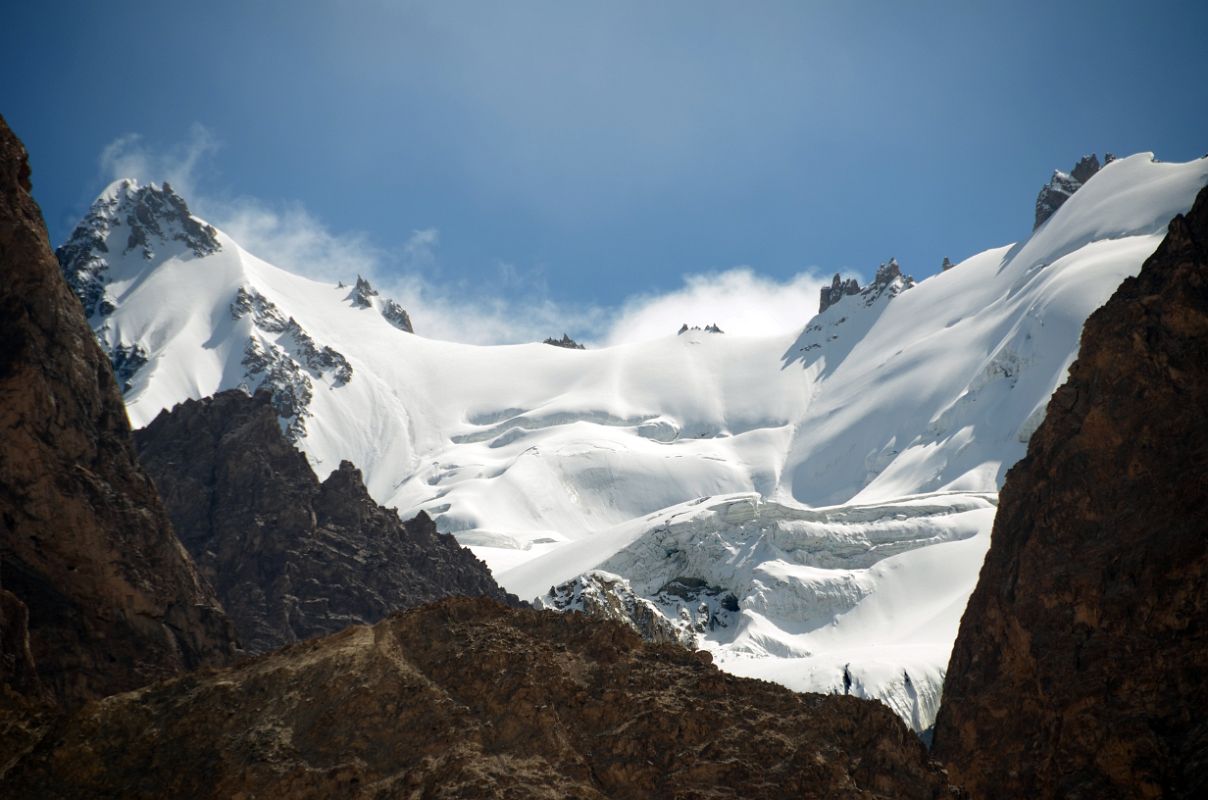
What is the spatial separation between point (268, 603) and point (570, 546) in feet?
217

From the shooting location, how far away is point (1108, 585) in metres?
36.1

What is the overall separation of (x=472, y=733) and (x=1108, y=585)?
18.1 metres

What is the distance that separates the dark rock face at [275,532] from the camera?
8900 cm

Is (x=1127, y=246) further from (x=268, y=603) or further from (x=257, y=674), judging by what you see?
(x=257, y=674)

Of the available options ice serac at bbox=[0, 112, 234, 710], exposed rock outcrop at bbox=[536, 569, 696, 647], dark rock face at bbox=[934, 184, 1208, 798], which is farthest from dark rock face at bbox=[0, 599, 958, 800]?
exposed rock outcrop at bbox=[536, 569, 696, 647]

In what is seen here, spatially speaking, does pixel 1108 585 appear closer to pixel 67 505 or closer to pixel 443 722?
pixel 443 722

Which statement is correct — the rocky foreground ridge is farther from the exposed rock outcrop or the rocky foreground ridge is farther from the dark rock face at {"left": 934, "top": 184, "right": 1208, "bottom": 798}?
the exposed rock outcrop

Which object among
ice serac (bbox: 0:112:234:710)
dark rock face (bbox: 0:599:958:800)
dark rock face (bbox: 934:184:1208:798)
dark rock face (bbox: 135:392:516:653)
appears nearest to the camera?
dark rock face (bbox: 0:599:958:800)

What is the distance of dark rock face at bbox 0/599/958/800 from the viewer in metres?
27.0

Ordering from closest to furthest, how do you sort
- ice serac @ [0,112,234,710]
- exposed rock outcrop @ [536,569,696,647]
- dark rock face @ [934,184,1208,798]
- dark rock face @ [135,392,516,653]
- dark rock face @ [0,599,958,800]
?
1. dark rock face @ [0,599,958,800]
2. dark rock face @ [934,184,1208,798]
3. ice serac @ [0,112,234,710]
4. dark rock face @ [135,392,516,653]
5. exposed rock outcrop @ [536,569,696,647]

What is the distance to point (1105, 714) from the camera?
3394cm

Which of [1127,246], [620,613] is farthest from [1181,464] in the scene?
[1127,246]

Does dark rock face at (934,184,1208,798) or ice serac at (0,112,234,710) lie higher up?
ice serac at (0,112,234,710)

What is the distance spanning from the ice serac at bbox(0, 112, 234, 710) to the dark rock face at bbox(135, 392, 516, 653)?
38.5m
